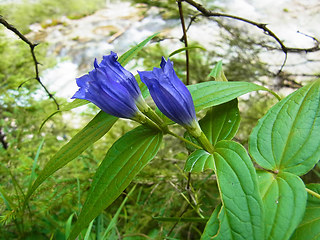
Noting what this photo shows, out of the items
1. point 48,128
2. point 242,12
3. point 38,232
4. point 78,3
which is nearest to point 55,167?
point 38,232

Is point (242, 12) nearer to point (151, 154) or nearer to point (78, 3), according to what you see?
point (151, 154)

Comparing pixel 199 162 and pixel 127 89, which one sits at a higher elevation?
pixel 127 89

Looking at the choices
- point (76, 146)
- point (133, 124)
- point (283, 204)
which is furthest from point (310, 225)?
point (133, 124)

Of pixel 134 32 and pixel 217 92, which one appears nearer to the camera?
pixel 217 92

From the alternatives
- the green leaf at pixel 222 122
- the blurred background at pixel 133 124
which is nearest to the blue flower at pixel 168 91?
the green leaf at pixel 222 122

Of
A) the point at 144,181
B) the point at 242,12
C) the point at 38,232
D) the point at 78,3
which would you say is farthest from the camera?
the point at 78,3

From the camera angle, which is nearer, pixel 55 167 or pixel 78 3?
pixel 55 167

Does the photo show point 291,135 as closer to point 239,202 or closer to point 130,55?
point 239,202
